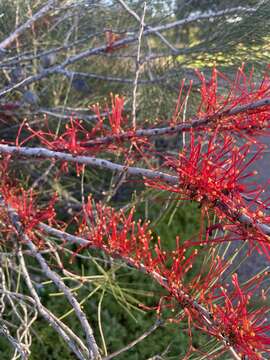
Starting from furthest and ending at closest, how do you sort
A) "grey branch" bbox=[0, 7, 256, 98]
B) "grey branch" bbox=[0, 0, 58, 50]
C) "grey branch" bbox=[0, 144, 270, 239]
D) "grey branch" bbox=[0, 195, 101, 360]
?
1. "grey branch" bbox=[0, 7, 256, 98]
2. "grey branch" bbox=[0, 0, 58, 50]
3. "grey branch" bbox=[0, 195, 101, 360]
4. "grey branch" bbox=[0, 144, 270, 239]

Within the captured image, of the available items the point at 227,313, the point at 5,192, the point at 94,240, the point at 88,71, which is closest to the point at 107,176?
the point at 88,71

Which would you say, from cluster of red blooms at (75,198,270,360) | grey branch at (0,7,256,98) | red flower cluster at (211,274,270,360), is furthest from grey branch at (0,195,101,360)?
grey branch at (0,7,256,98)

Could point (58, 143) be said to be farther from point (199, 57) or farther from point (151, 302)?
point (151, 302)

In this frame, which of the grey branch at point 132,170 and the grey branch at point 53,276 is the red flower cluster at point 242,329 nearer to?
the grey branch at point 132,170

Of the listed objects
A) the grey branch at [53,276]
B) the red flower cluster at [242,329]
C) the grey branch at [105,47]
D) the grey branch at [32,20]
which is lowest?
the grey branch at [53,276]

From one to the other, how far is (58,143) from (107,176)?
5.36 feet

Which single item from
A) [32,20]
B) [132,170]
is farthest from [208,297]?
[32,20]

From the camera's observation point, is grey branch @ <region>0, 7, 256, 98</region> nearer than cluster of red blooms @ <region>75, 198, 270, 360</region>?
No

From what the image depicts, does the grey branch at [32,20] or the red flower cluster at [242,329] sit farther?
the grey branch at [32,20]

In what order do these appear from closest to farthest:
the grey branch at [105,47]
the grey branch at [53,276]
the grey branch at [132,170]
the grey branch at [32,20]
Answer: the grey branch at [132,170] < the grey branch at [53,276] < the grey branch at [32,20] < the grey branch at [105,47]

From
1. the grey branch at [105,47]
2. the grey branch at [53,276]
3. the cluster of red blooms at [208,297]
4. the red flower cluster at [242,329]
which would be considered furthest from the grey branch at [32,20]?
the red flower cluster at [242,329]

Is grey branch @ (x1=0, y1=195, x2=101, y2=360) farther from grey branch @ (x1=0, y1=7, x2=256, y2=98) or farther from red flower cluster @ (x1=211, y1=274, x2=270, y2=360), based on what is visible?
grey branch @ (x1=0, y1=7, x2=256, y2=98)

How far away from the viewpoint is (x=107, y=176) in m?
3.08

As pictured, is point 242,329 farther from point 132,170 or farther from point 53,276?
point 53,276
